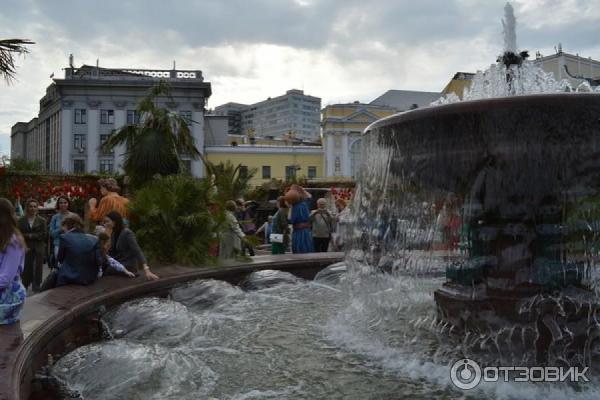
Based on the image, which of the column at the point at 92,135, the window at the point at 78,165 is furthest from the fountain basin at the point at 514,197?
the window at the point at 78,165

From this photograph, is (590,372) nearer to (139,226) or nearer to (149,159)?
(139,226)

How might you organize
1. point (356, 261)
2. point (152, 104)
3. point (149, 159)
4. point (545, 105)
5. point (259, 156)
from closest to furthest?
1. point (545, 105)
2. point (356, 261)
3. point (149, 159)
4. point (152, 104)
5. point (259, 156)

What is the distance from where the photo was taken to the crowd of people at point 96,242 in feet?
11.6

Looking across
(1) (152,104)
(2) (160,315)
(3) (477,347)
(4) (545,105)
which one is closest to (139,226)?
(2) (160,315)

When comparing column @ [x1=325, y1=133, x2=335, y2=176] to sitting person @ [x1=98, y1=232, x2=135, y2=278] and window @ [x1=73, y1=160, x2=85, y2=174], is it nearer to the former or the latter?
window @ [x1=73, y1=160, x2=85, y2=174]

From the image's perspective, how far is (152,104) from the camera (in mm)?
11836

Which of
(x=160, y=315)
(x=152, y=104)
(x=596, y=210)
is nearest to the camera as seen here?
(x=596, y=210)

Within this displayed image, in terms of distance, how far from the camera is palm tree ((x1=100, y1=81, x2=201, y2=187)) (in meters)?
11.1

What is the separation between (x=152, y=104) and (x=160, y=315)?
27.0ft

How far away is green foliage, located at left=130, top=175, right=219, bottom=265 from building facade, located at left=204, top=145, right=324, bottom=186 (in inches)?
1665

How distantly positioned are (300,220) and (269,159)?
42.9 metres

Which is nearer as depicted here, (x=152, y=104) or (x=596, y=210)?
(x=596, y=210)

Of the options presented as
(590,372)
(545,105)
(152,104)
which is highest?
(152,104)

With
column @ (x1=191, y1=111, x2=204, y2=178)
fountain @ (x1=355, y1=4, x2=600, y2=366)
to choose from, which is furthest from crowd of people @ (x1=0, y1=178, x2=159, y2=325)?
column @ (x1=191, y1=111, x2=204, y2=178)
